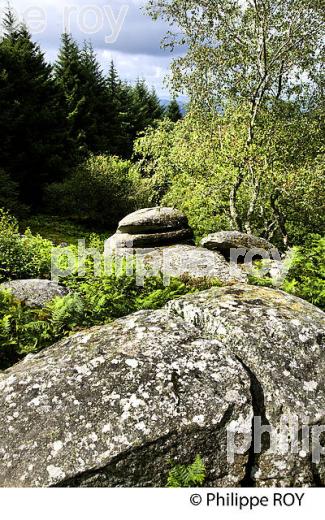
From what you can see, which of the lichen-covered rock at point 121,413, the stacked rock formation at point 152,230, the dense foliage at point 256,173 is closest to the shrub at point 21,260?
the stacked rock formation at point 152,230

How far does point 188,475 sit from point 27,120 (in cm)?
3702

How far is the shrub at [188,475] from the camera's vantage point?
4.67 metres

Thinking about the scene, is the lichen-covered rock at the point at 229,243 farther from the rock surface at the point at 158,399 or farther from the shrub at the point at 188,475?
the shrub at the point at 188,475

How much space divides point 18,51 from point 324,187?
29651 millimetres

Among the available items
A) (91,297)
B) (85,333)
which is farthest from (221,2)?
(85,333)

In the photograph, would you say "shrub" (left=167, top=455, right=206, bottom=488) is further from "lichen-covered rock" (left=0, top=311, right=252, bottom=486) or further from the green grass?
the green grass

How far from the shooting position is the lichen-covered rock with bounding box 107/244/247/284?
32.8ft

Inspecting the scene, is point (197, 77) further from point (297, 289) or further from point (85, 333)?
point (85, 333)

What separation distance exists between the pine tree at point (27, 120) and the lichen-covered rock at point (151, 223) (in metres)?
24.0

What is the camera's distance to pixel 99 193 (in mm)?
33812

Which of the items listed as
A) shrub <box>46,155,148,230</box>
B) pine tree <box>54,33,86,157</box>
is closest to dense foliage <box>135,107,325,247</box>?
shrub <box>46,155,148,230</box>

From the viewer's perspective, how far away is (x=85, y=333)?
19.7 ft
